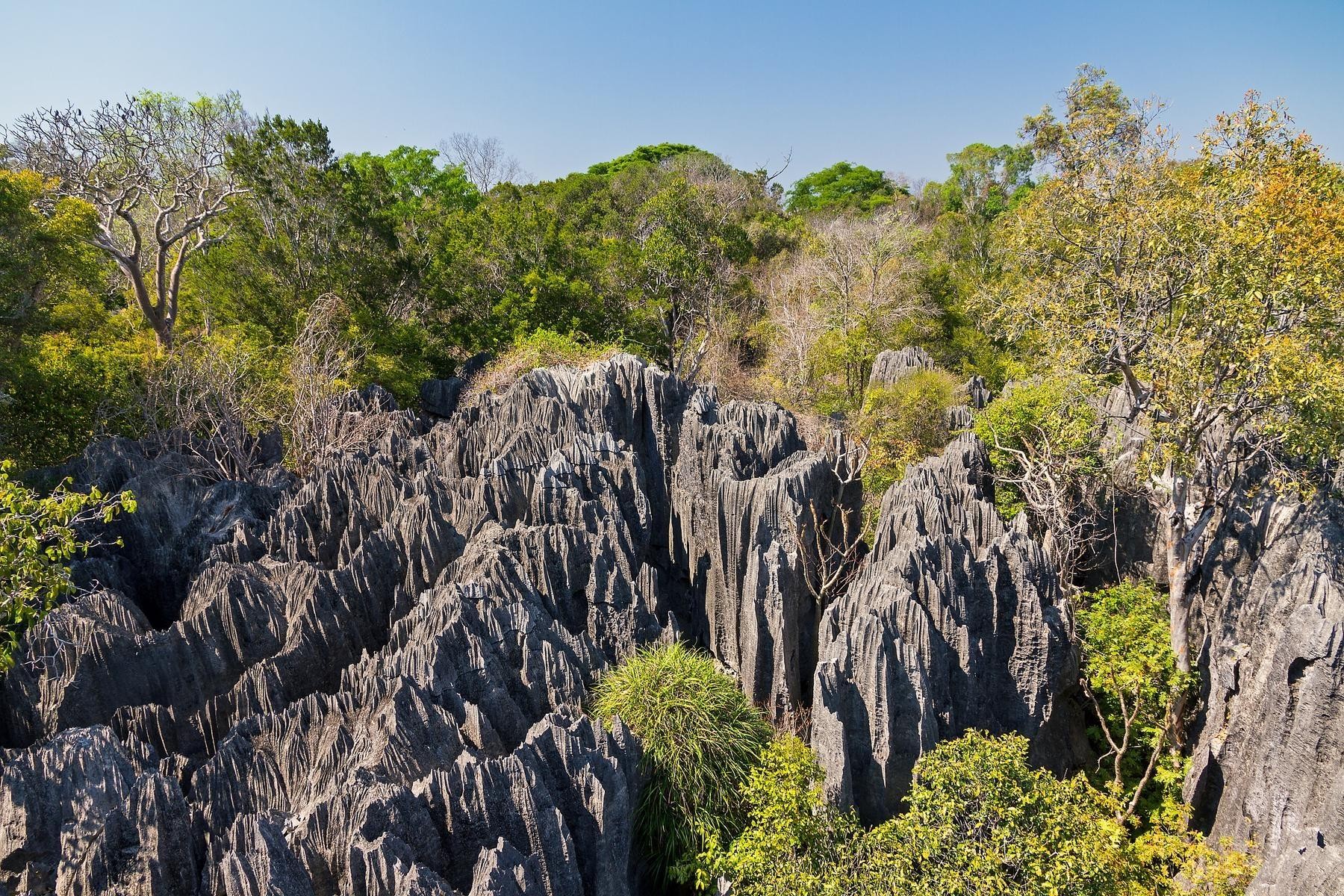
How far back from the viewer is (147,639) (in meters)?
9.82

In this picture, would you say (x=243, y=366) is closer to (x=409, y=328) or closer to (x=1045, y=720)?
(x=409, y=328)

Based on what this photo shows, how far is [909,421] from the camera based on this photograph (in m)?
19.4

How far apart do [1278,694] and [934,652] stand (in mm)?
4134

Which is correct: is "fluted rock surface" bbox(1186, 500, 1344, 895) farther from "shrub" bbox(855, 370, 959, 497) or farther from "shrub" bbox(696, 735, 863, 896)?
"shrub" bbox(855, 370, 959, 497)

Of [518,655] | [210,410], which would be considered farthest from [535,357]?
[518,655]

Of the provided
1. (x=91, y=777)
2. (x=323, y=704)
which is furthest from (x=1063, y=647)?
(x=91, y=777)

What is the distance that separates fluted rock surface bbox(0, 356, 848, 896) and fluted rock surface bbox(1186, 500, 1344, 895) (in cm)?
601

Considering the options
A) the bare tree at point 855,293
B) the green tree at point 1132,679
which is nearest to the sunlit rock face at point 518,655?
the green tree at point 1132,679

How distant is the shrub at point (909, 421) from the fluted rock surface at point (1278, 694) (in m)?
7.98

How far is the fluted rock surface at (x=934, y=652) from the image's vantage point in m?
9.61

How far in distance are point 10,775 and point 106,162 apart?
22.3m

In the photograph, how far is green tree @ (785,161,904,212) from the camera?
2106 inches

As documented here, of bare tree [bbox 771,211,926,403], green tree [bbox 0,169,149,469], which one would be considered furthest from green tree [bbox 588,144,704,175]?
green tree [bbox 0,169,149,469]

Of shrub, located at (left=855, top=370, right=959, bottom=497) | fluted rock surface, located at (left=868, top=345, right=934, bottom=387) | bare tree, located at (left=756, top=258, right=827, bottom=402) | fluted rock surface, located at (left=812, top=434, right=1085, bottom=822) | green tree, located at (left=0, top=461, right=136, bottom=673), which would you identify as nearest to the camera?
green tree, located at (left=0, top=461, right=136, bottom=673)
